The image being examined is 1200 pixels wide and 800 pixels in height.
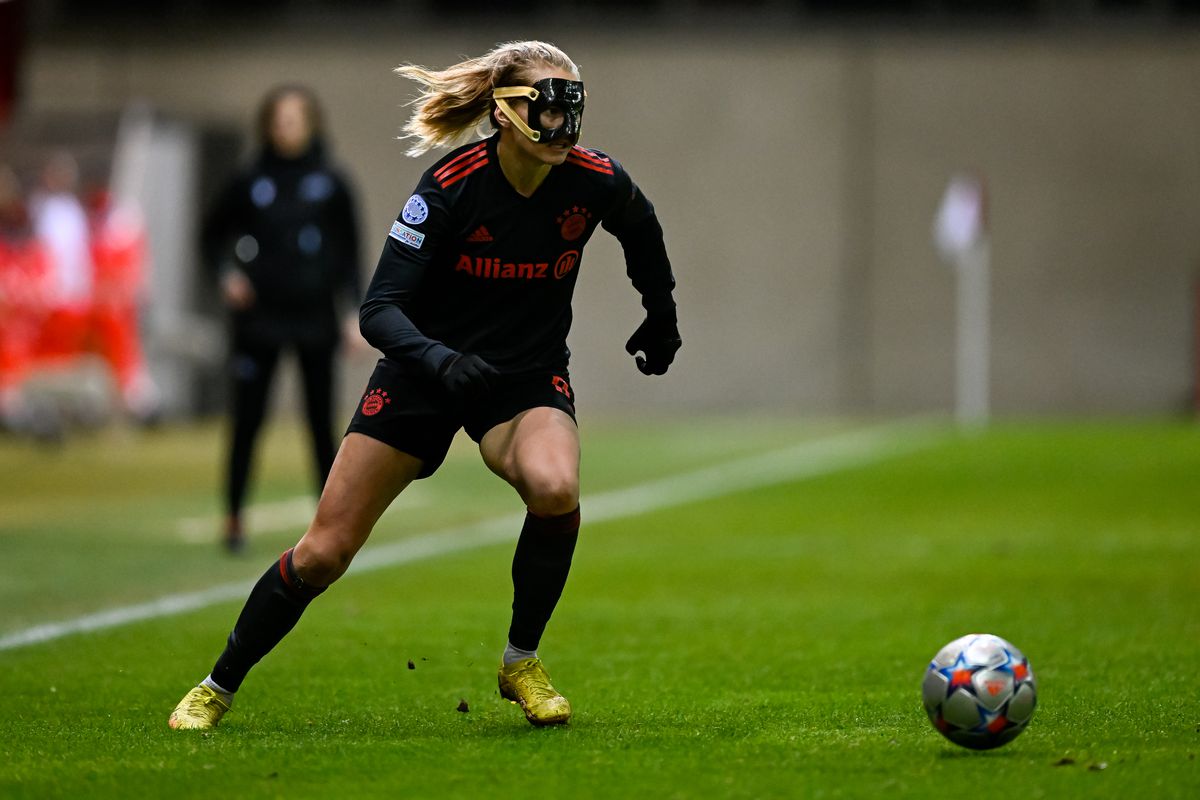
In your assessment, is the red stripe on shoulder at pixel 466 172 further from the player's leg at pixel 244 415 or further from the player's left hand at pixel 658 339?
the player's leg at pixel 244 415

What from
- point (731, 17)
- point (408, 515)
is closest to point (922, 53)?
point (731, 17)

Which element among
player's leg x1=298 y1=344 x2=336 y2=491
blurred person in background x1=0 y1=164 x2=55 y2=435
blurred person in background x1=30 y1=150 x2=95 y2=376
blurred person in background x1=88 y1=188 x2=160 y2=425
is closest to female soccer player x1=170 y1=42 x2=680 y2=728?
player's leg x1=298 y1=344 x2=336 y2=491

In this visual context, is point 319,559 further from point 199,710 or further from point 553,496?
point 553,496

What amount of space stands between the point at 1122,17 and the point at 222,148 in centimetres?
1605

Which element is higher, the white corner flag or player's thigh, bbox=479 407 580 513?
player's thigh, bbox=479 407 580 513

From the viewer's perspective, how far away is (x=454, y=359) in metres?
5.37

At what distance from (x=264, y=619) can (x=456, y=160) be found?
1.51m

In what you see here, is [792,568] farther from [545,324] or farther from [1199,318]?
[1199,318]

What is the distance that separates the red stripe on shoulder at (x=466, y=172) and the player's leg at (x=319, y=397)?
5761 millimetres

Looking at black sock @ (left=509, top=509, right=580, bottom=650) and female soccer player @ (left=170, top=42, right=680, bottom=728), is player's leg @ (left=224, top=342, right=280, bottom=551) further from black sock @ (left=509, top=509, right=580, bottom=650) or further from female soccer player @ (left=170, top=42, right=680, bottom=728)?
black sock @ (left=509, top=509, right=580, bottom=650)

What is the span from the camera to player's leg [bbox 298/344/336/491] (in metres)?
11.3

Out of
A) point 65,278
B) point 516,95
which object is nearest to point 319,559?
point 516,95

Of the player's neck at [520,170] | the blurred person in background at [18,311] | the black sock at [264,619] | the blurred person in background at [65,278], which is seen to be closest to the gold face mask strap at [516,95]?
the player's neck at [520,170]

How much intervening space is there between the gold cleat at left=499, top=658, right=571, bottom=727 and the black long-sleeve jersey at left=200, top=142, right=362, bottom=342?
5.81m
